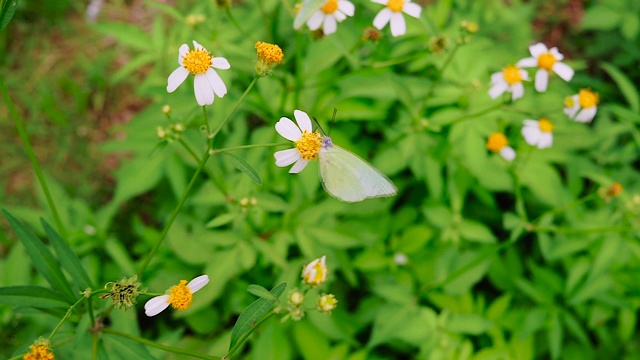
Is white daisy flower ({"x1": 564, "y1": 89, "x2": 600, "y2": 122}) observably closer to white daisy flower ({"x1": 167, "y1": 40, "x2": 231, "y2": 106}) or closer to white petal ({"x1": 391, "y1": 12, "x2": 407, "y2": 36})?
white petal ({"x1": 391, "y1": 12, "x2": 407, "y2": 36})

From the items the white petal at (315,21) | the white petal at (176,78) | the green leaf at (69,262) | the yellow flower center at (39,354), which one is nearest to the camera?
the yellow flower center at (39,354)

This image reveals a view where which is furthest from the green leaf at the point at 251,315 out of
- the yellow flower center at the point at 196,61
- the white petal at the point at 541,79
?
the white petal at the point at 541,79

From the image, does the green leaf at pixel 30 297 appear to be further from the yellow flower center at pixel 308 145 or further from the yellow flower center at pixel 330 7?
the yellow flower center at pixel 330 7

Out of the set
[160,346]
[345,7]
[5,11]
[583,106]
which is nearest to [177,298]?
[160,346]

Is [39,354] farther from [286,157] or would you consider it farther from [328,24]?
[328,24]

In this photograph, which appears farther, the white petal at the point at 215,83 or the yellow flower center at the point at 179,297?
the white petal at the point at 215,83

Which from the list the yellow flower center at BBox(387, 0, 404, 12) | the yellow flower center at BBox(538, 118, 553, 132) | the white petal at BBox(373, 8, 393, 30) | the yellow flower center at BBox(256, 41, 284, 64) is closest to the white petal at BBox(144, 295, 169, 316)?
the yellow flower center at BBox(256, 41, 284, 64)
